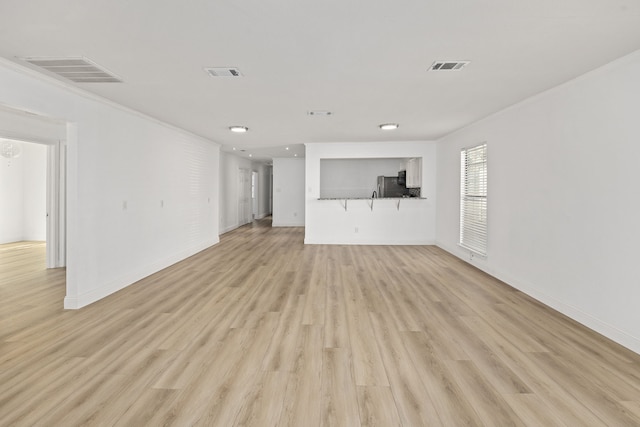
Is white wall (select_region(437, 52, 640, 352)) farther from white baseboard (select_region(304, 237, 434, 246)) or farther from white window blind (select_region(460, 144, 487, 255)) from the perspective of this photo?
white baseboard (select_region(304, 237, 434, 246))

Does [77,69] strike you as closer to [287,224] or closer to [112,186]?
[112,186]

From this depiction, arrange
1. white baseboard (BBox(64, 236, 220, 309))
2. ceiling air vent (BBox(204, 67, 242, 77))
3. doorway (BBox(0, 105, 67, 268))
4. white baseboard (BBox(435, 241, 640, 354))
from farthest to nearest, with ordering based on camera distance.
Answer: doorway (BBox(0, 105, 67, 268)) → white baseboard (BBox(64, 236, 220, 309)) → ceiling air vent (BBox(204, 67, 242, 77)) → white baseboard (BBox(435, 241, 640, 354))

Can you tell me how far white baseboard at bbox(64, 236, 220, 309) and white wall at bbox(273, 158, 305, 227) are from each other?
5.26 meters

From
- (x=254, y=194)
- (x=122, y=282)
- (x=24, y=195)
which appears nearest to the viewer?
(x=122, y=282)

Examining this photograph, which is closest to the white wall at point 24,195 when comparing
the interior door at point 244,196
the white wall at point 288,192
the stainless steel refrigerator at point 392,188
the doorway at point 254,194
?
the interior door at point 244,196

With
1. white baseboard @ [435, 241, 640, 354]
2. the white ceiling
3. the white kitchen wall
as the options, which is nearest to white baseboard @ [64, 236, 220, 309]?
the white ceiling

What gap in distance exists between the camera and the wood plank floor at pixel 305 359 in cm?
196

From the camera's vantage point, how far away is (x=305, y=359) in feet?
8.48

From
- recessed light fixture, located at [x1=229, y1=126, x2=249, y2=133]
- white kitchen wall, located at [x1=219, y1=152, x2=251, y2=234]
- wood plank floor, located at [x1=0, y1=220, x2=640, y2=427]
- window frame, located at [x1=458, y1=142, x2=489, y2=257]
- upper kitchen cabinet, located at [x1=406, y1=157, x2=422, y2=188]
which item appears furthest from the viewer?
white kitchen wall, located at [x1=219, y1=152, x2=251, y2=234]

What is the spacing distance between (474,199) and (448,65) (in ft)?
11.2

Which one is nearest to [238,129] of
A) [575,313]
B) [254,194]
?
[575,313]

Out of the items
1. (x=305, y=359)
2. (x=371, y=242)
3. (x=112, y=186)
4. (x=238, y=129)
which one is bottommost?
(x=305, y=359)

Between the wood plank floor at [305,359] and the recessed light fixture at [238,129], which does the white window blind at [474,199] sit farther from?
the recessed light fixture at [238,129]

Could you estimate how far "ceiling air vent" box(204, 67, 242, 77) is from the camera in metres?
3.07
